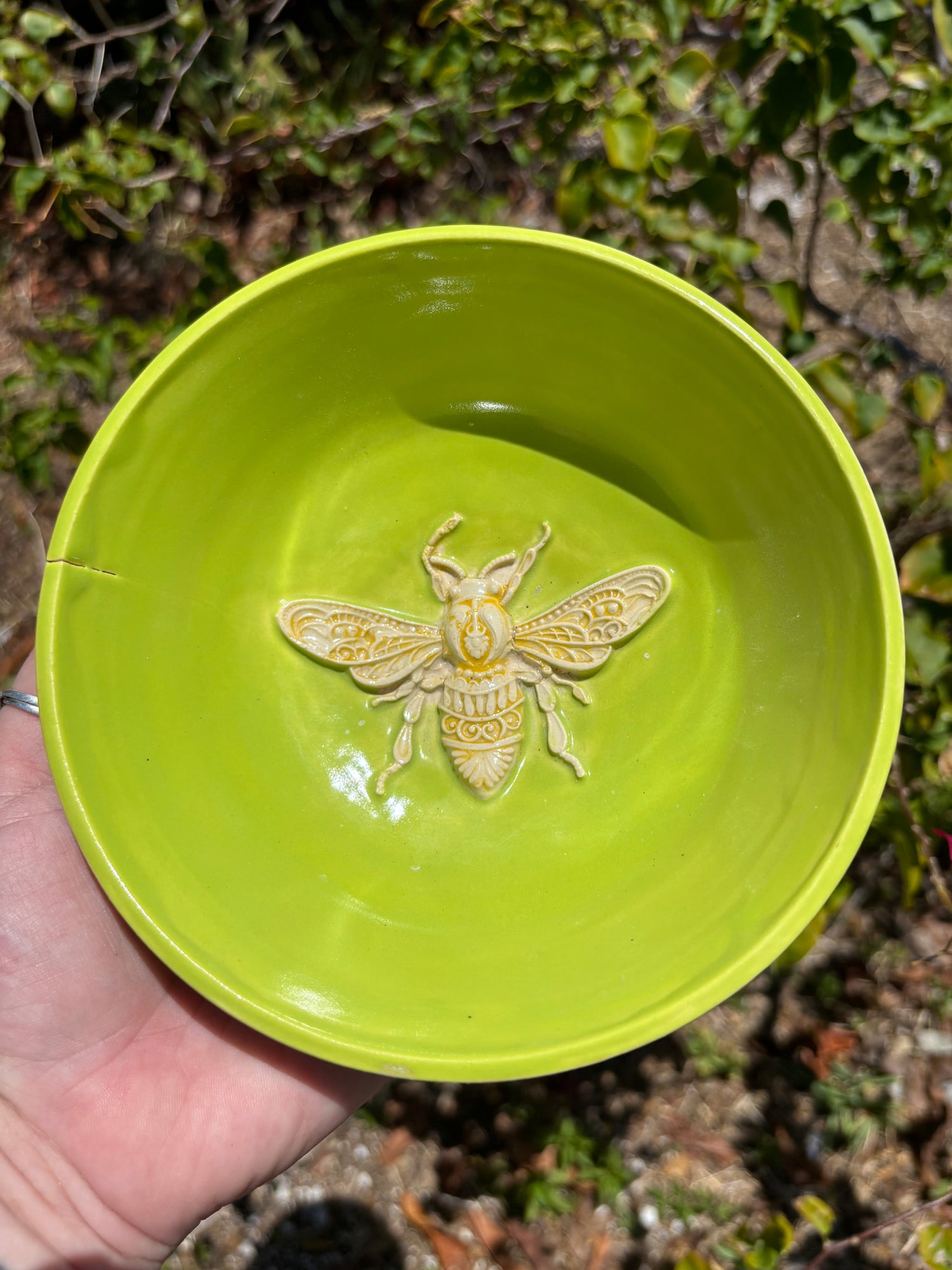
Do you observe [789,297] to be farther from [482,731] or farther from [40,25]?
[40,25]

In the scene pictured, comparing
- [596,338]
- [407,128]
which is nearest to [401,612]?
[596,338]

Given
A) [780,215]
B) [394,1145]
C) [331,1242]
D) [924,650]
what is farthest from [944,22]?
[331,1242]

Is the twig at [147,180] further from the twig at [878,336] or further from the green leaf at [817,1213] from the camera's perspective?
the green leaf at [817,1213]

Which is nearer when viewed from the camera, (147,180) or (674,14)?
(674,14)

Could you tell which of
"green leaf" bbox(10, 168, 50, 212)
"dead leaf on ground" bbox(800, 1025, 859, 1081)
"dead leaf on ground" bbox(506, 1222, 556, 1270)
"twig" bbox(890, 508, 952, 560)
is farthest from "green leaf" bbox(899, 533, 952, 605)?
"green leaf" bbox(10, 168, 50, 212)

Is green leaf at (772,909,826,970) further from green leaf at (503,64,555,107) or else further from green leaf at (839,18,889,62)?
green leaf at (503,64,555,107)

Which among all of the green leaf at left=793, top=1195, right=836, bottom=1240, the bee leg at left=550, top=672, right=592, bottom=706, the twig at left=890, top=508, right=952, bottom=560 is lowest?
the green leaf at left=793, top=1195, right=836, bottom=1240

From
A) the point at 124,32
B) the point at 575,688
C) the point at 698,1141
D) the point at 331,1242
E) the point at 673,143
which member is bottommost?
the point at 331,1242

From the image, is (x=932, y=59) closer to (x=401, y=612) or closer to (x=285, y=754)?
(x=401, y=612)
